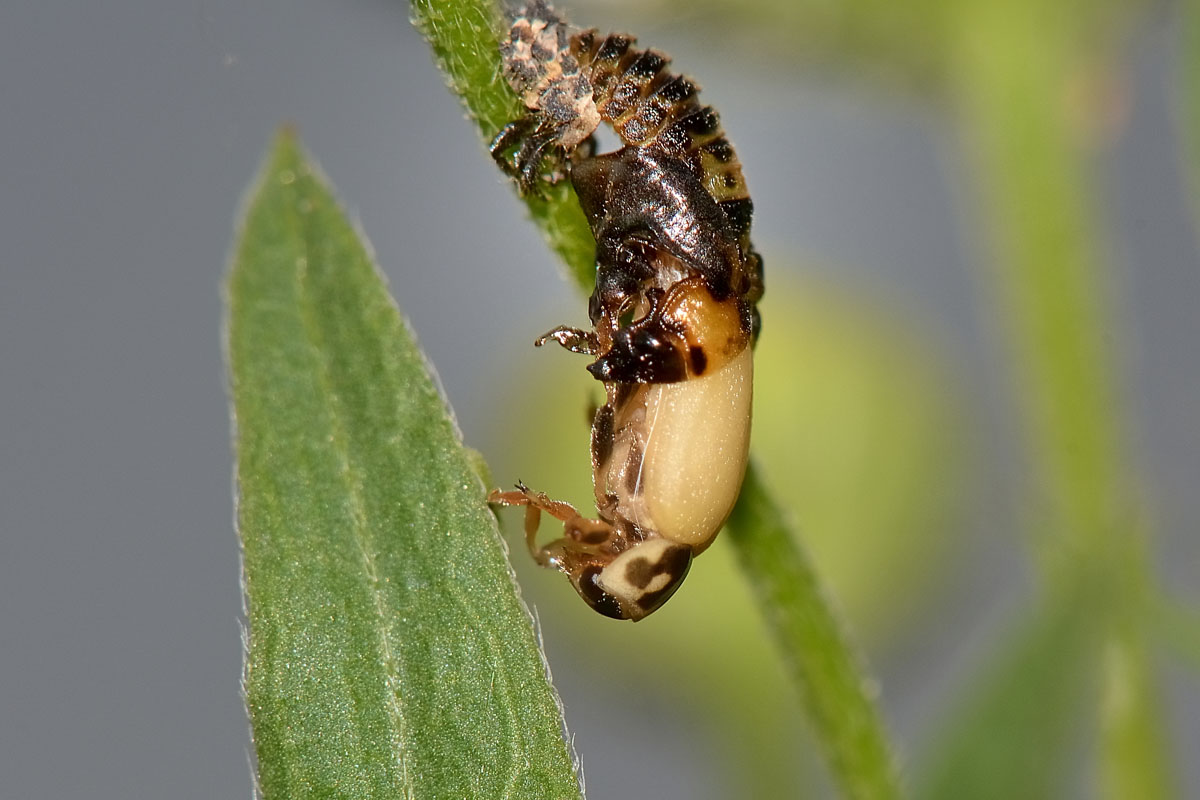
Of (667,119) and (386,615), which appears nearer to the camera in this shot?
(386,615)

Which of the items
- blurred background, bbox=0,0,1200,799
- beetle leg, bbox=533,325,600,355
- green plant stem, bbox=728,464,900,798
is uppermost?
blurred background, bbox=0,0,1200,799

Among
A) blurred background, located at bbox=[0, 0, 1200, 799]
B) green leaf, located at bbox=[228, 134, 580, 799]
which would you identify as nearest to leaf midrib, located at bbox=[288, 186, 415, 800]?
green leaf, located at bbox=[228, 134, 580, 799]

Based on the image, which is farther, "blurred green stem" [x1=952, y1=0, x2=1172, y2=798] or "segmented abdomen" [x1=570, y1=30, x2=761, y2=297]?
"blurred green stem" [x1=952, y1=0, x2=1172, y2=798]

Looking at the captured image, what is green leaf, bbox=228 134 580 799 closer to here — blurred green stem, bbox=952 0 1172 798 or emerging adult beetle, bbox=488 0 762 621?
emerging adult beetle, bbox=488 0 762 621

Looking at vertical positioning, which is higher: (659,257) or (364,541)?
(659,257)

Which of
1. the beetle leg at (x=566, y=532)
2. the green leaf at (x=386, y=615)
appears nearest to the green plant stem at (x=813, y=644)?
the beetle leg at (x=566, y=532)

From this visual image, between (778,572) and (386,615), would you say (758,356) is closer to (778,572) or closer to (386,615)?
(778,572)

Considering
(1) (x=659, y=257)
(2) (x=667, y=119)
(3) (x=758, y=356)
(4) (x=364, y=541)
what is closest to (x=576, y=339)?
(1) (x=659, y=257)
